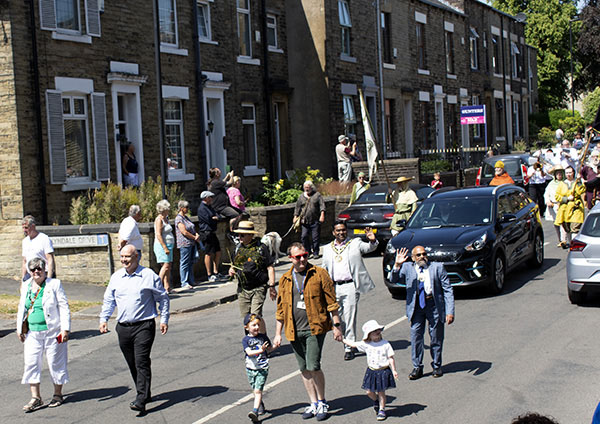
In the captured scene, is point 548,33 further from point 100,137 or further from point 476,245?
point 476,245

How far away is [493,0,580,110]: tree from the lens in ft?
209

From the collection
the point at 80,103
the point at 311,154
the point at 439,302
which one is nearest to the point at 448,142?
the point at 311,154

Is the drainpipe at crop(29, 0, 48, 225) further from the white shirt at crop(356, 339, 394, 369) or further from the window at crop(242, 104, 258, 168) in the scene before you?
the white shirt at crop(356, 339, 394, 369)

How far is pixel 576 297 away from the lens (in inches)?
487

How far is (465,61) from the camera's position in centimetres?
4212

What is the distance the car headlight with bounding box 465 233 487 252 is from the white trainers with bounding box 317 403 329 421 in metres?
5.99

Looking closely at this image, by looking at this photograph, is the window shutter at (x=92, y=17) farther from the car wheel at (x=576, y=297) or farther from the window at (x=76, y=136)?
the car wheel at (x=576, y=297)

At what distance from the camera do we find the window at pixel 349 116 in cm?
2966

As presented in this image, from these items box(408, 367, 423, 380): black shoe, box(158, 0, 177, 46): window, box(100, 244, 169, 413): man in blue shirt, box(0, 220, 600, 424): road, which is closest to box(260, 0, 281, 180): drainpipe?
box(158, 0, 177, 46): window

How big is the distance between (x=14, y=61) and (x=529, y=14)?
5555cm

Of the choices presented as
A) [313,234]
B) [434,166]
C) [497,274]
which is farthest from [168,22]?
[434,166]

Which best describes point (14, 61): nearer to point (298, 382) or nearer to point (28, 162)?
point (28, 162)

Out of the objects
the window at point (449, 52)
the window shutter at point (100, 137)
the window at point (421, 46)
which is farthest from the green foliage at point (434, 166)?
the window shutter at point (100, 137)

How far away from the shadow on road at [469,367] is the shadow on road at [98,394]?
379 centimetres
